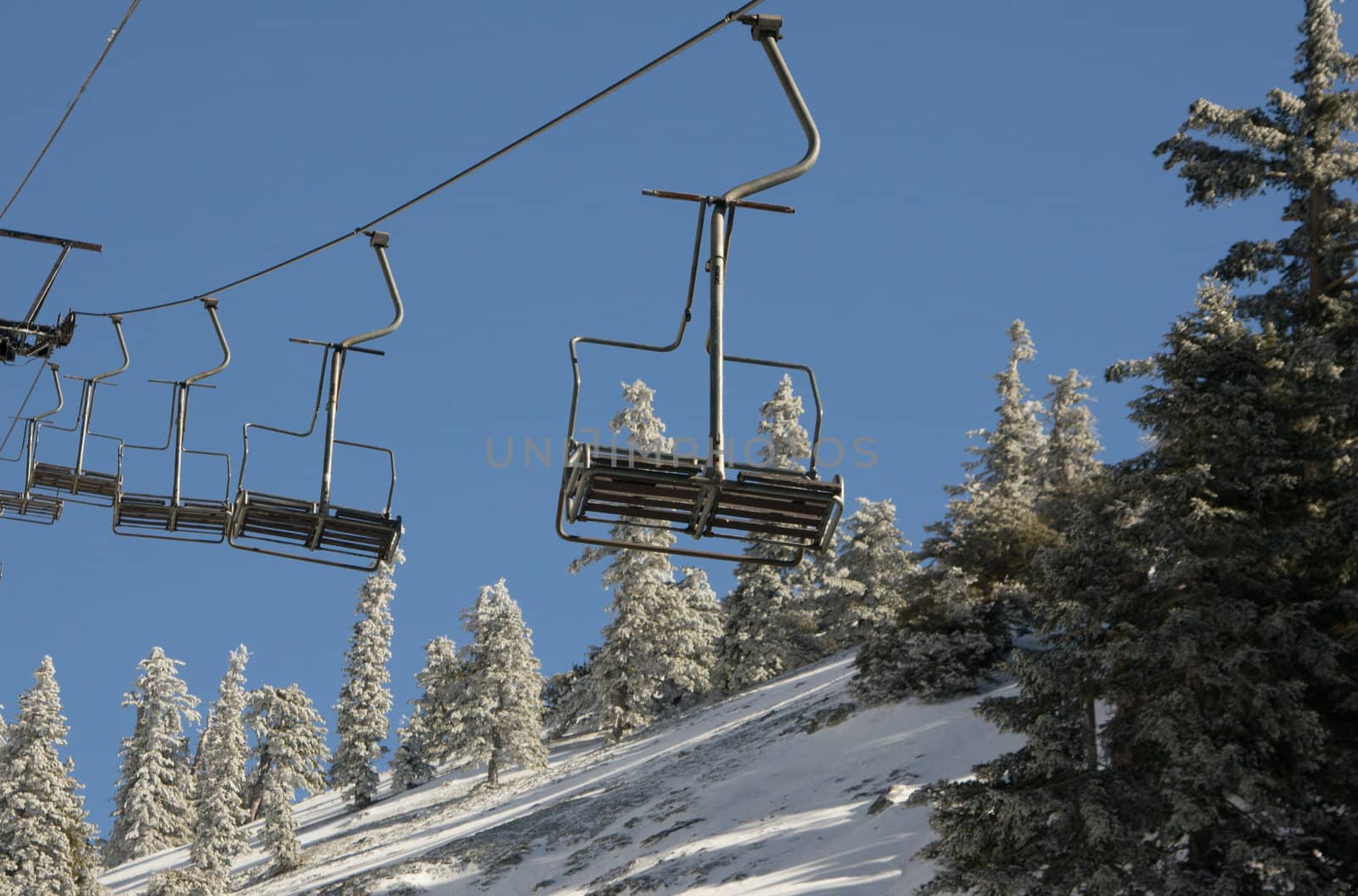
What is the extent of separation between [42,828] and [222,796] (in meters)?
13.1

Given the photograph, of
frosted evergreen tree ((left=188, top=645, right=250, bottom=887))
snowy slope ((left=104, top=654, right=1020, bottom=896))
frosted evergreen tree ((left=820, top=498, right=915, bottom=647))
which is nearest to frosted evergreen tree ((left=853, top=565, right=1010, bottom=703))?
snowy slope ((left=104, top=654, right=1020, bottom=896))

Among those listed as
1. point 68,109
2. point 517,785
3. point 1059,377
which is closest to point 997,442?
point 1059,377

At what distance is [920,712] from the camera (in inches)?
1184

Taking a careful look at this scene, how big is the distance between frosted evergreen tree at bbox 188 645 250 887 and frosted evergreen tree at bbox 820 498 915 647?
21.4 metres

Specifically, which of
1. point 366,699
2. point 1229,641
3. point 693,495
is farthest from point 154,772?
point 693,495

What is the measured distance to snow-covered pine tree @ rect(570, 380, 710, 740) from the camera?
53.8m

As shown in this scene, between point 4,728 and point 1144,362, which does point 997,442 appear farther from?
point 4,728

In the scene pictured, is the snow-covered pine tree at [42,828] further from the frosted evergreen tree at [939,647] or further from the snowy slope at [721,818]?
the frosted evergreen tree at [939,647]

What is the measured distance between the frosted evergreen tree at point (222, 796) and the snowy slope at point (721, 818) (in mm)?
4167

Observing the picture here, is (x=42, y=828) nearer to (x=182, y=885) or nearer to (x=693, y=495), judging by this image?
(x=182, y=885)

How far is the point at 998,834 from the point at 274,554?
9.76m

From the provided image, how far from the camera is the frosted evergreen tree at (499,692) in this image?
162 ft

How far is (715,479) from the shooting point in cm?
822

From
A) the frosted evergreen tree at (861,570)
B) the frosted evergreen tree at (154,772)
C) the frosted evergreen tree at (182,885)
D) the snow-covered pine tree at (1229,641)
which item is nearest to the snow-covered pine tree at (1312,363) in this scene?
the snow-covered pine tree at (1229,641)
